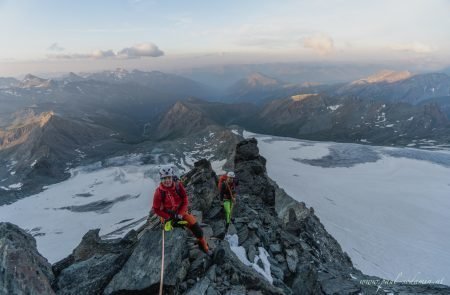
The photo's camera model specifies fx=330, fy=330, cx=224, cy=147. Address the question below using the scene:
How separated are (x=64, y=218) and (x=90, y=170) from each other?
74.3 metres

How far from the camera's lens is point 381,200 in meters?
99.2

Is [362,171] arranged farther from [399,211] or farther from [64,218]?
[64,218]

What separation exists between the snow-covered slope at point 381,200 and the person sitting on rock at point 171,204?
44598mm

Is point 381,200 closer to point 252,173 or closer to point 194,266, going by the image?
point 252,173

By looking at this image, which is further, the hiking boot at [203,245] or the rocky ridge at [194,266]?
the hiking boot at [203,245]

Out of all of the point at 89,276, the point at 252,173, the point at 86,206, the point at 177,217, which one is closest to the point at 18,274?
the point at 89,276

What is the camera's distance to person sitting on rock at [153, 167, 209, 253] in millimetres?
12576

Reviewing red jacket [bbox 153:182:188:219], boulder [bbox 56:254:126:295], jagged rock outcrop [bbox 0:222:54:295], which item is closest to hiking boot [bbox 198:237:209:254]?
red jacket [bbox 153:182:188:219]

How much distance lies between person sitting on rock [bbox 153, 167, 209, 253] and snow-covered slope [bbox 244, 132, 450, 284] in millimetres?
44598

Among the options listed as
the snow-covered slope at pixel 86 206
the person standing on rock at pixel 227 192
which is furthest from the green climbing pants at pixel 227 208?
the snow-covered slope at pixel 86 206

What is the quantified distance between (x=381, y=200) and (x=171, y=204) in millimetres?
100388

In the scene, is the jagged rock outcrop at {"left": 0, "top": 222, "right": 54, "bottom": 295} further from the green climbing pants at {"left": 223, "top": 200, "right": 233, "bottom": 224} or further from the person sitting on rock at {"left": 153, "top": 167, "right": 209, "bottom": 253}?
the green climbing pants at {"left": 223, "top": 200, "right": 233, "bottom": 224}

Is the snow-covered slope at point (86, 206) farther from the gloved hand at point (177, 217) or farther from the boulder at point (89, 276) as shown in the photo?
the gloved hand at point (177, 217)

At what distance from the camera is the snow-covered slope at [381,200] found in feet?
186
